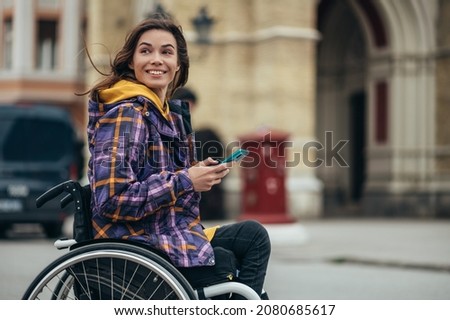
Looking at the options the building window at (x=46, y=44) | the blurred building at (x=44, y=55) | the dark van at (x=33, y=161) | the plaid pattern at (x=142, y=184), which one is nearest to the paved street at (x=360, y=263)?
the dark van at (x=33, y=161)

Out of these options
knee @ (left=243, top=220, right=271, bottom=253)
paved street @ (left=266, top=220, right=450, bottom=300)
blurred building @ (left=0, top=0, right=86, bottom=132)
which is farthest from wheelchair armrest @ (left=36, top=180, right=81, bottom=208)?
blurred building @ (left=0, top=0, right=86, bottom=132)

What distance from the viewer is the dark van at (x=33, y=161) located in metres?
14.1

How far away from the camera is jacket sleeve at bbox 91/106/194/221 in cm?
348

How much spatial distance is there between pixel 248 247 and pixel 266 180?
9.69m

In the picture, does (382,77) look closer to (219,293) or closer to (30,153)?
(30,153)

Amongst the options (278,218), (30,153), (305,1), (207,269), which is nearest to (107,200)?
(207,269)

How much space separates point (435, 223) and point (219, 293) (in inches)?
634

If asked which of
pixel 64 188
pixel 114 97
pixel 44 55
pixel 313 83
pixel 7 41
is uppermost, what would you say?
pixel 7 41

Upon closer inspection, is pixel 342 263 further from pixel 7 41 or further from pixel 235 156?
pixel 7 41

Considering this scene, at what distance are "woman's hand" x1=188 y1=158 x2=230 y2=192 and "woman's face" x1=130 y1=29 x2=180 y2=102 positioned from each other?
1.34 ft

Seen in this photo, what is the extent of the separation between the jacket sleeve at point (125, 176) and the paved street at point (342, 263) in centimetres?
371

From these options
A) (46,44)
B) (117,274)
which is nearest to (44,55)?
(46,44)

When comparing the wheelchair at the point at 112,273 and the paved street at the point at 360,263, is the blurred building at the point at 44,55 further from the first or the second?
the wheelchair at the point at 112,273

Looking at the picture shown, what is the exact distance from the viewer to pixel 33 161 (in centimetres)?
1455
